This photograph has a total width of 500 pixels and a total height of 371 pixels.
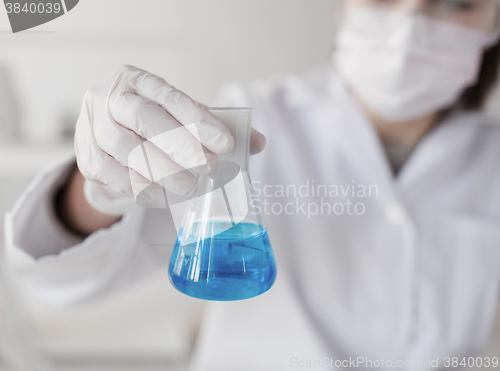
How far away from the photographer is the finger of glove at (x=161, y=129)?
0.29 meters

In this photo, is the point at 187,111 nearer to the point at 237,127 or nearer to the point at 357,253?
the point at 237,127

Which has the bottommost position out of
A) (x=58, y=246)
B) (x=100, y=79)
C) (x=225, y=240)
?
(x=58, y=246)

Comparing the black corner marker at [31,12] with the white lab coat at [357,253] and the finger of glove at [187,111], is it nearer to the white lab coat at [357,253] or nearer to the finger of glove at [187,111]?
the finger of glove at [187,111]

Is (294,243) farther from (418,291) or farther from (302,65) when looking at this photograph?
(302,65)

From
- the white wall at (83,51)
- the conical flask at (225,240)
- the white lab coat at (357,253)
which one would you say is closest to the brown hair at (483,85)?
the white lab coat at (357,253)

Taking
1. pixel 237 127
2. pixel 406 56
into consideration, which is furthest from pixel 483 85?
pixel 237 127

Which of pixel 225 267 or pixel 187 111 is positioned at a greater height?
pixel 187 111

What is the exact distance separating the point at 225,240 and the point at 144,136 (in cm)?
11

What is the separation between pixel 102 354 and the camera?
75 centimetres

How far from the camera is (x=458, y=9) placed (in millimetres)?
730

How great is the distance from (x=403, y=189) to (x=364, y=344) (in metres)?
0.32

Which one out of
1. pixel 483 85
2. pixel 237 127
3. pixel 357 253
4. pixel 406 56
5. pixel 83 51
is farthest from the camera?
pixel 483 85

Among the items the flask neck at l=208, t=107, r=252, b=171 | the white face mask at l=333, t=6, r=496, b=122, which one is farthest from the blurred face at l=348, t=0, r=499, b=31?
the flask neck at l=208, t=107, r=252, b=171

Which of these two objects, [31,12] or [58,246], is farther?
[58,246]
